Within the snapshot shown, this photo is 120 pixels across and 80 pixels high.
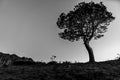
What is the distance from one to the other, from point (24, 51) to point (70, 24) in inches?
327

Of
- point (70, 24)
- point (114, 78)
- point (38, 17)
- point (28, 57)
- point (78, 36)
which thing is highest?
point (38, 17)

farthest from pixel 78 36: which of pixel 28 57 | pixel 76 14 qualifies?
pixel 28 57

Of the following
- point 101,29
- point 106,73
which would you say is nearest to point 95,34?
point 101,29

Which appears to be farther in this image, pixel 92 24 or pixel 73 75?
pixel 92 24

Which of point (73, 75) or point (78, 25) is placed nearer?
point (73, 75)

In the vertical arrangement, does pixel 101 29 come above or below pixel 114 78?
above

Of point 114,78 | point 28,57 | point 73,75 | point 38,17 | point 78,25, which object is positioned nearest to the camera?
point 114,78

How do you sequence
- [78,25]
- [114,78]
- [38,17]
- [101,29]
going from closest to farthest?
[114,78] → [78,25] → [101,29] → [38,17]

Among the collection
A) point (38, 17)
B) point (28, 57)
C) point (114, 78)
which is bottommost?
point (114, 78)

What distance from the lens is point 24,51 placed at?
26.2m

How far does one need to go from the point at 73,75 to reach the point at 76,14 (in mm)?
10551

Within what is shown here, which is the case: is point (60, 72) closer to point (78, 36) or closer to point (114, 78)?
point (114, 78)

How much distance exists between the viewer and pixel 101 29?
931 inches

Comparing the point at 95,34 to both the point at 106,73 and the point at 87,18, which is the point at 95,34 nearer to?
the point at 87,18
